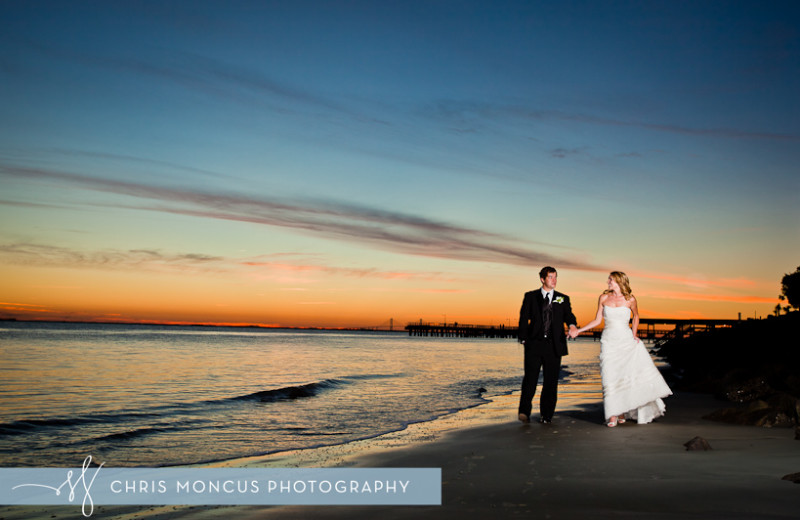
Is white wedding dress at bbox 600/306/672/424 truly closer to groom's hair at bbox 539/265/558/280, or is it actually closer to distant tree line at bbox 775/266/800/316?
groom's hair at bbox 539/265/558/280

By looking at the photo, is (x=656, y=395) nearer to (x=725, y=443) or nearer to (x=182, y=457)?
(x=725, y=443)

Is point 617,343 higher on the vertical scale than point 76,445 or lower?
higher

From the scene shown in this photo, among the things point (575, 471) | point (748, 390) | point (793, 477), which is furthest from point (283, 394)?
point (793, 477)

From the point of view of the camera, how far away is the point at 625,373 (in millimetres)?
9430

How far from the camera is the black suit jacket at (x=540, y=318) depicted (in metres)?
9.54

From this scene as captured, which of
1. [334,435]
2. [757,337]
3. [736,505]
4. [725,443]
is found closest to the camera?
[736,505]

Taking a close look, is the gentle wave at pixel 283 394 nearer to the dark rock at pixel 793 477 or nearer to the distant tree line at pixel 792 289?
the dark rock at pixel 793 477

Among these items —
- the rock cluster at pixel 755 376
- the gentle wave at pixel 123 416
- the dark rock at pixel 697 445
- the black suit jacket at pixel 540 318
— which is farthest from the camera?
the gentle wave at pixel 123 416

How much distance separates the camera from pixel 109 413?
14.1 m

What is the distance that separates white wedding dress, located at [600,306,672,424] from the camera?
367 inches

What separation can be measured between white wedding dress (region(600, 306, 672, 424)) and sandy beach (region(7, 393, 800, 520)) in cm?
34

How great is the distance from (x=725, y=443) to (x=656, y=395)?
198 cm

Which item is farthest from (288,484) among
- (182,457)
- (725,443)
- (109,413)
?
(109,413)

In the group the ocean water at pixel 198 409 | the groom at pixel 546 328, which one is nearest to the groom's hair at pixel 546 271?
the groom at pixel 546 328
